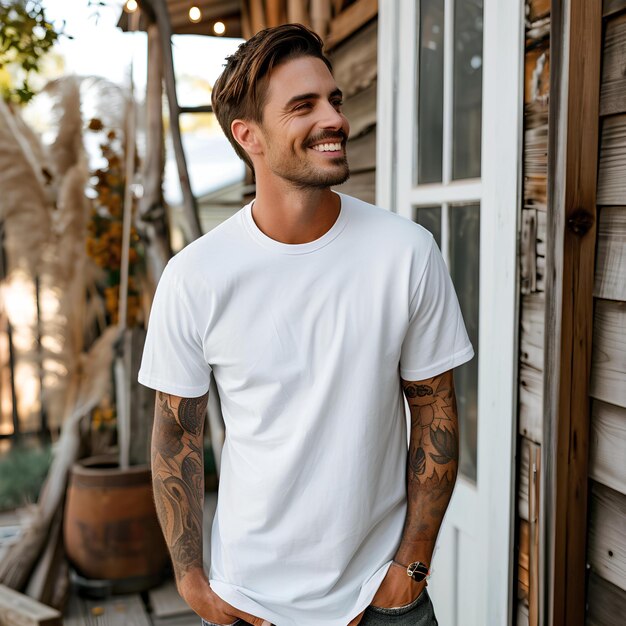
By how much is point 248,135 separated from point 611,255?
662 mm

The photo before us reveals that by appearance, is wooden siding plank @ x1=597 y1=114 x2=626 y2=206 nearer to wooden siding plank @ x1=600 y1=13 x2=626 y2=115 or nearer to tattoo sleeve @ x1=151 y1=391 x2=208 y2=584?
wooden siding plank @ x1=600 y1=13 x2=626 y2=115

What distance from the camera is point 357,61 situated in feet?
9.39

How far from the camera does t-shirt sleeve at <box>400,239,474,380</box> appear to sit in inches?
54.8

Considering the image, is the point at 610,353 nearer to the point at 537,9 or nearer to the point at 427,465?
the point at 427,465

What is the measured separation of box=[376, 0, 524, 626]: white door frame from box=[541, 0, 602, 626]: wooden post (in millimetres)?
259

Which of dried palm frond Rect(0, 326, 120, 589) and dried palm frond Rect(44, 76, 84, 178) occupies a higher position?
dried palm frond Rect(44, 76, 84, 178)

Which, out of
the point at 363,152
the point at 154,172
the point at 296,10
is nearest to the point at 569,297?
the point at 363,152

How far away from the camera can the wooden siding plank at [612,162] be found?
142 cm

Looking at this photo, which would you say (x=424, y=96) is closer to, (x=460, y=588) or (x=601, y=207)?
(x=601, y=207)

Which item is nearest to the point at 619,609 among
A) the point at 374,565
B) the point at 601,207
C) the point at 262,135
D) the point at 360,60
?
the point at 374,565

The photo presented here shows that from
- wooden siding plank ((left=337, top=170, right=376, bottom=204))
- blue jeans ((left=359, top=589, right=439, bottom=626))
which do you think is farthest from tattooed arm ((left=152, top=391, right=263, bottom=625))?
wooden siding plank ((left=337, top=170, right=376, bottom=204))

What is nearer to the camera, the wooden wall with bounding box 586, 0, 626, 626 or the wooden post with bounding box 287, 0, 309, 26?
the wooden wall with bounding box 586, 0, 626, 626

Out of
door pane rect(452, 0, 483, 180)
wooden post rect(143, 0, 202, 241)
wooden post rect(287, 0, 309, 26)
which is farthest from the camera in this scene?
wooden post rect(143, 0, 202, 241)

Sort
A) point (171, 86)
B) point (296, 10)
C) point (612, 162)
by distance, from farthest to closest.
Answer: point (171, 86) < point (296, 10) < point (612, 162)
